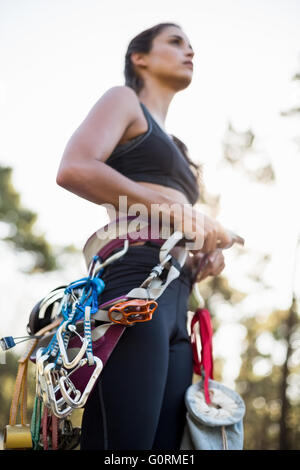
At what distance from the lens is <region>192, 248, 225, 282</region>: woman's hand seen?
2.16 meters

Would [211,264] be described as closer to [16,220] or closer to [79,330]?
[79,330]

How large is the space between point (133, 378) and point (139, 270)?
1.31 feet

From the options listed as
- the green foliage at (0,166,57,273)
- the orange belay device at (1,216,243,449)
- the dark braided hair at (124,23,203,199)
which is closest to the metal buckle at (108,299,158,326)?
the orange belay device at (1,216,243,449)

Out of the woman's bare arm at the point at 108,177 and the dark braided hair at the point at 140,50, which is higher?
the dark braided hair at the point at 140,50

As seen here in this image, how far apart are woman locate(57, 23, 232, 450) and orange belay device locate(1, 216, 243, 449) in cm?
7

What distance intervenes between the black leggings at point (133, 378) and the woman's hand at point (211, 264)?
1.12ft

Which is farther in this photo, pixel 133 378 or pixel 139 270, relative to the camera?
pixel 139 270

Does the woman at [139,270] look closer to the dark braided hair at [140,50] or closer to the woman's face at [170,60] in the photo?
the woman's face at [170,60]

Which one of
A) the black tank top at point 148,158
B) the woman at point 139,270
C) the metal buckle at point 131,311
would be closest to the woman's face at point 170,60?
the woman at point 139,270

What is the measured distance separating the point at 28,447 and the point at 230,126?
45.2ft

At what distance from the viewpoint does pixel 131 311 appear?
60.9 inches

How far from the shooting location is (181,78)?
7.95 ft

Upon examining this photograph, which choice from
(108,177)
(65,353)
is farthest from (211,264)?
(65,353)

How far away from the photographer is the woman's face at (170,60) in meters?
2.42
